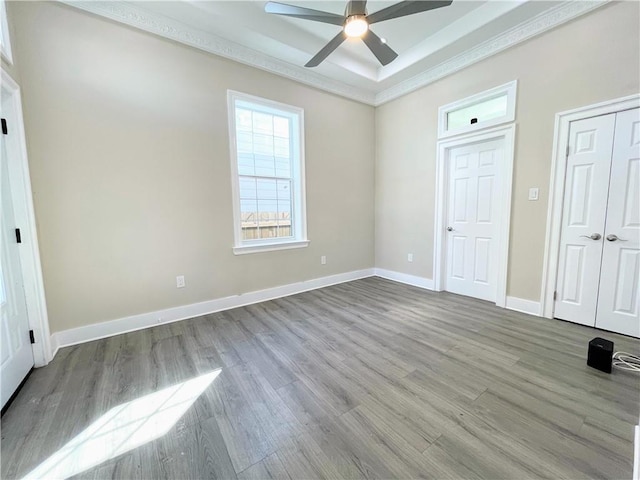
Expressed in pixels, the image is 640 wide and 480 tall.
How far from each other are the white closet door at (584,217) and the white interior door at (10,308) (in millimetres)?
4765

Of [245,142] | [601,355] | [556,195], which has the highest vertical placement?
[245,142]

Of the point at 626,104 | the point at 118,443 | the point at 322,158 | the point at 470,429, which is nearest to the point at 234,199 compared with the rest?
the point at 322,158

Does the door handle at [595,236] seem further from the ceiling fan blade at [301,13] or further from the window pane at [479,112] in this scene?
the ceiling fan blade at [301,13]

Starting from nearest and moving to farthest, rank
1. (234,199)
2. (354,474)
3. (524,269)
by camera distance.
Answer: (354,474)
(524,269)
(234,199)

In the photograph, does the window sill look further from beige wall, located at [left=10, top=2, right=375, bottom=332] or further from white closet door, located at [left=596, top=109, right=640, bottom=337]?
white closet door, located at [left=596, top=109, right=640, bottom=337]

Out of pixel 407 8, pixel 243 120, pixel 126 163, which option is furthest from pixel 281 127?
pixel 407 8

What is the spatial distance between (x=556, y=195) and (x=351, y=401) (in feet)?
9.69

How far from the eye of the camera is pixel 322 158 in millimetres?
3947

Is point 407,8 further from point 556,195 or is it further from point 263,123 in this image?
point 556,195

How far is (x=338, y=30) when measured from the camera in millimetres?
3055

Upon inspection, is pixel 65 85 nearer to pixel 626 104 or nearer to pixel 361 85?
pixel 361 85

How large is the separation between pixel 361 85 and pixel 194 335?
4.21 meters

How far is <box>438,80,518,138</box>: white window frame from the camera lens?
2.92 meters

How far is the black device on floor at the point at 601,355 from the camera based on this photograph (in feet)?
6.11
